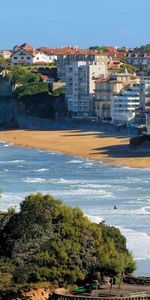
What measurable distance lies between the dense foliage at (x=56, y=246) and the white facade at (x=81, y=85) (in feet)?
237

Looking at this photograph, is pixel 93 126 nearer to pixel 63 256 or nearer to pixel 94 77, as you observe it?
pixel 94 77

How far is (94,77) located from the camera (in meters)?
99.2

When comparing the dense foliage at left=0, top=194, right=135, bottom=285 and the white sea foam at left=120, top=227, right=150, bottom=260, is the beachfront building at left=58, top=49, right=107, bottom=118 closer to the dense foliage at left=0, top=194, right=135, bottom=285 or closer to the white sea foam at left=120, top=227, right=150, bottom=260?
the white sea foam at left=120, top=227, right=150, bottom=260

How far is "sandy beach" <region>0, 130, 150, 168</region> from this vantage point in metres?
65.4

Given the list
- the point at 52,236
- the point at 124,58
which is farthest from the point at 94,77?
the point at 52,236

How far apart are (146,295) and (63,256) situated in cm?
241

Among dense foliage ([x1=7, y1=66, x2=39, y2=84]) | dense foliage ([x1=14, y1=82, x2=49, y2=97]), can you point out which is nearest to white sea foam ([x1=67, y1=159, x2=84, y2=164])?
dense foliage ([x1=14, y1=82, x2=49, y2=97])

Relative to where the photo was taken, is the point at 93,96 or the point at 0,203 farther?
the point at 93,96

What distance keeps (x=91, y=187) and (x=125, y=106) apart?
40.4 meters

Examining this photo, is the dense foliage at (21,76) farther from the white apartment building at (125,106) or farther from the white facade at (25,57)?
the white apartment building at (125,106)

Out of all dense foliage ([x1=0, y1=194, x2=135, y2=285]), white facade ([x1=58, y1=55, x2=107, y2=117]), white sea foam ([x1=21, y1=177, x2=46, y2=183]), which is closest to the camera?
dense foliage ([x1=0, y1=194, x2=135, y2=285])

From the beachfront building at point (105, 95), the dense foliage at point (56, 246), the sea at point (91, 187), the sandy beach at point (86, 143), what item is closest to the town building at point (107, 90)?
the beachfront building at point (105, 95)

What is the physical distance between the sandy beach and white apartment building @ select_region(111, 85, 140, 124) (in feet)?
9.07

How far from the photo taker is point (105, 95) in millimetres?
94250
